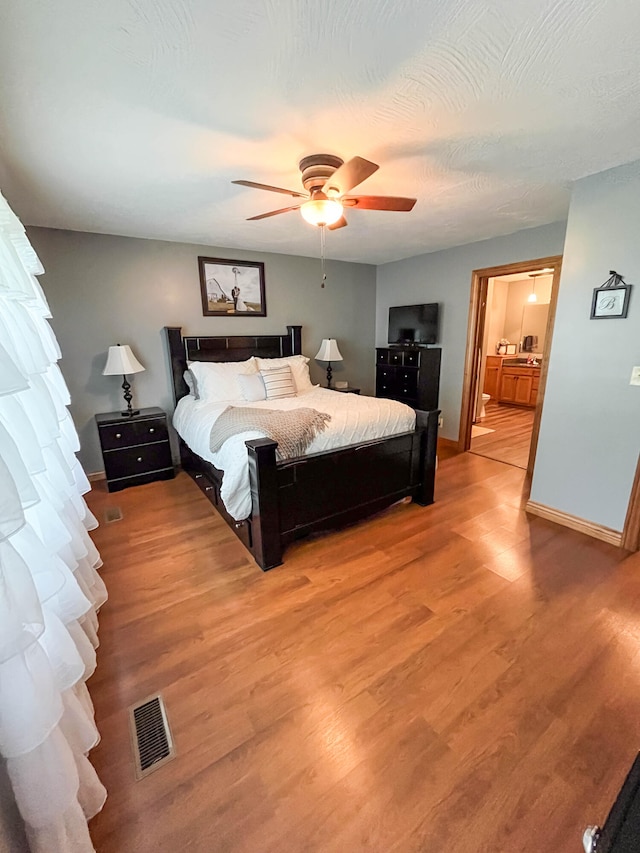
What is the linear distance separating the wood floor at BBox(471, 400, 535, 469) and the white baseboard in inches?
43.7

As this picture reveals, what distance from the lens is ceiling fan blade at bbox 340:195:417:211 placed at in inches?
79.4

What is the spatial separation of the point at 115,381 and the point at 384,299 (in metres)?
3.72

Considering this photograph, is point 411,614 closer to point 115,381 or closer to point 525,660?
point 525,660

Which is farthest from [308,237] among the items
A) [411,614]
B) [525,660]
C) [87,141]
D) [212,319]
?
[525,660]

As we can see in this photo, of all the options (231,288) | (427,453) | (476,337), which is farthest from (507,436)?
(231,288)

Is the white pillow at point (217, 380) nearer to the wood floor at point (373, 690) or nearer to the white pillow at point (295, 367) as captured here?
the white pillow at point (295, 367)

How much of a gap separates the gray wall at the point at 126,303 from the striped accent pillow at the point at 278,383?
0.84 meters

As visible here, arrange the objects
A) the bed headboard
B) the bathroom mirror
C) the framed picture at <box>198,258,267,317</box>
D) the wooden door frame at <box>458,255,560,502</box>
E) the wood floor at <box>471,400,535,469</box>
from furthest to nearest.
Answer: the bathroom mirror < the wood floor at <box>471,400,535,469</box> < the framed picture at <box>198,258,267,317</box> < the bed headboard < the wooden door frame at <box>458,255,560,502</box>

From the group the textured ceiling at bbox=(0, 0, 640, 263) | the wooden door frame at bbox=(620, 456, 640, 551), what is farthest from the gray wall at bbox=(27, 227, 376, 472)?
the wooden door frame at bbox=(620, 456, 640, 551)

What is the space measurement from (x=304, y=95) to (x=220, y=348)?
9.35ft

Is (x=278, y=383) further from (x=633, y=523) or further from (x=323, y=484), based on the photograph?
(x=633, y=523)

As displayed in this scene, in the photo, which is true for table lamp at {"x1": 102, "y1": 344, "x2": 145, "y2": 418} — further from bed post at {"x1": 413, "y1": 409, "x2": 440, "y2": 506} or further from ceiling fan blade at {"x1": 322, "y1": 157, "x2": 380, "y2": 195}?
bed post at {"x1": 413, "y1": 409, "x2": 440, "y2": 506}

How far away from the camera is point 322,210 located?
2.03 metres

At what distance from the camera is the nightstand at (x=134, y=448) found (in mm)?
3389
